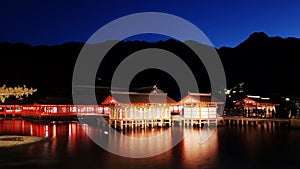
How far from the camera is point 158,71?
223 ft

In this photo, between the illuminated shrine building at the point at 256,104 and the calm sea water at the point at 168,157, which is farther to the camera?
the illuminated shrine building at the point at 256,104

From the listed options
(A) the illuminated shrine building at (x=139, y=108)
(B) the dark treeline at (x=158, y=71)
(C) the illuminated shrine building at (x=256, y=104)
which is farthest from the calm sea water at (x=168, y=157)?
(B) the dark treeline at (x=158, y=71)

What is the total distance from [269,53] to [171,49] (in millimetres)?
20741

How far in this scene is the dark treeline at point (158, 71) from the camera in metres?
58.6

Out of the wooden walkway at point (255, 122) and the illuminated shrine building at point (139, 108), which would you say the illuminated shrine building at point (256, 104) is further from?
the illuminated shrine building at point (139, 108)

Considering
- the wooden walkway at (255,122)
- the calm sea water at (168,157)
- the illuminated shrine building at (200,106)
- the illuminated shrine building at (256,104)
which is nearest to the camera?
the calm sea water at (168,157)

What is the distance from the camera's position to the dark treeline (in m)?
58.6

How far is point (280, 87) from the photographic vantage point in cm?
5116

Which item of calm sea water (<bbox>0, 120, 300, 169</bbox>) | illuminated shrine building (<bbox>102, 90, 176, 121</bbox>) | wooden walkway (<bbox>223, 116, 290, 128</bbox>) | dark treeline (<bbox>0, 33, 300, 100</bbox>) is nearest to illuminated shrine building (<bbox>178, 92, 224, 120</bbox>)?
illuminated shrine building (<bbox>102, 90, 176, 121</bbox>)

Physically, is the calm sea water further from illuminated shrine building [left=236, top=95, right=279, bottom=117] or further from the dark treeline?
the dark treeline

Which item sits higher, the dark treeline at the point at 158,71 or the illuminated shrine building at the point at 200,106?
the dark treeline at the point at 158,71

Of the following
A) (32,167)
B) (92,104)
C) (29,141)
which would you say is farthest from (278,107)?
(32,167)

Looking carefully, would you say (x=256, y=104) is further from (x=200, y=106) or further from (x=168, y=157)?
(x=168, y=157)

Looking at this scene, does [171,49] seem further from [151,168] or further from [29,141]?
[151,168]
